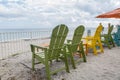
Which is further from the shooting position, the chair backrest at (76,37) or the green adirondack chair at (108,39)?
the green adirondack chair at (108,39)

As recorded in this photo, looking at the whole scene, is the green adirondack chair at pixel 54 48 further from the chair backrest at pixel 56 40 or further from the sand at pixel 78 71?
the sand at pixel 78 71

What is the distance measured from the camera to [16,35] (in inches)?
300

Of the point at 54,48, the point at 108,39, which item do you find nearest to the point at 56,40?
the point at 54,48

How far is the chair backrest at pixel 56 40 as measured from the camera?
4.29m

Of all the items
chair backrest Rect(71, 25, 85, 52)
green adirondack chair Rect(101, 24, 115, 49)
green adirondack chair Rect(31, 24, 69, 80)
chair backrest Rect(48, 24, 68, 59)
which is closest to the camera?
green adirondack chair Rect(31, 24, 69, 80)

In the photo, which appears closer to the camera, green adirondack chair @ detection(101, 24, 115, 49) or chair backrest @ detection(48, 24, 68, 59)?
chair backrest @ detection(48, 24, 68, 59)

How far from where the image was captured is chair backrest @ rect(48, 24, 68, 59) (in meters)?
4.29

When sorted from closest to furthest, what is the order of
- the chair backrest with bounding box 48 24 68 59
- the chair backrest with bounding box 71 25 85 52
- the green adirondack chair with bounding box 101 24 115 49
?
the chair backrest with bounding box 48 24 68 59
the chair backrest with bounding box 71 25 85 52
the green adirondack chair with bounding box 101 24 115 49

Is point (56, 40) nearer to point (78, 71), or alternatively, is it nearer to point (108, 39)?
point (78, 71)

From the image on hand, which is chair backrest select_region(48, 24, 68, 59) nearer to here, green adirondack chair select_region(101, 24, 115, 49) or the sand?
the sand

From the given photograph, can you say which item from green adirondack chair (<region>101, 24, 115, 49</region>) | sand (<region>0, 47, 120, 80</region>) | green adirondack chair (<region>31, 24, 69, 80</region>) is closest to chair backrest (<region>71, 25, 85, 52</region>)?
sand (<region>0, 47, 120, 80</region>)

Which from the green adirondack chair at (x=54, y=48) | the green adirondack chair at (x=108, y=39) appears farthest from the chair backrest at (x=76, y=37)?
the green adirondack chair at (x=108, y=39)

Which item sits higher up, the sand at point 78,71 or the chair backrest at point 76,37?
the chair backrest at point 76,37

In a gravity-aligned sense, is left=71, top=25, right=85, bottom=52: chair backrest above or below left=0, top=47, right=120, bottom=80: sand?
above
